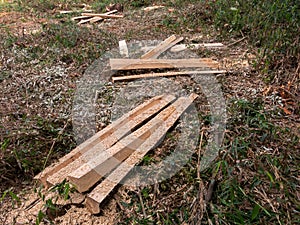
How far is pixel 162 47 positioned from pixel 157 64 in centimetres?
64

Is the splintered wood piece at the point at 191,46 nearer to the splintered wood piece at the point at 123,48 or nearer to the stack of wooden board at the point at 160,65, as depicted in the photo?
the stack of wooden board at the point at 160,65

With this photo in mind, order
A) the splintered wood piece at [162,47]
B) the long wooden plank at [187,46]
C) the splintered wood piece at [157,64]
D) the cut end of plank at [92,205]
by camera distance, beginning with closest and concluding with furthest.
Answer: the cut end of plank at [92,205] < the splintered wood piece at [157,64] < the splintered wood piece at [162,47] < the long wooden plank at [187,46]

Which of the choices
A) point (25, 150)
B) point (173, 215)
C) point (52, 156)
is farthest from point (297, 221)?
point (25, 150)

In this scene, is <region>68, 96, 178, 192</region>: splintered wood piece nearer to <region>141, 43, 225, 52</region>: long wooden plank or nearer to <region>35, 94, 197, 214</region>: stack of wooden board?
<region>35, 94, 197, 214</region>: stack of wooden board

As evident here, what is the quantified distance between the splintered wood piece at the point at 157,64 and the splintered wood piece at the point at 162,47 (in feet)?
0.90

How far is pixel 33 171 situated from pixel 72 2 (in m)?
6.75

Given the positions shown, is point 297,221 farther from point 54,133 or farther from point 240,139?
point 54,133

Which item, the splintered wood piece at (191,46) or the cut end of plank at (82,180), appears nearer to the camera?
the cut end of plank at (82,180)

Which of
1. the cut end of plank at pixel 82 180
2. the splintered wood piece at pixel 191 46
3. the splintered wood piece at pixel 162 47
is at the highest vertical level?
the cut end of plank at pixel 82 180

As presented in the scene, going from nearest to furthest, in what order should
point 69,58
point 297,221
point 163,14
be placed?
point 297,221
point 69,58
point 163,14

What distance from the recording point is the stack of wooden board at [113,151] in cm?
207

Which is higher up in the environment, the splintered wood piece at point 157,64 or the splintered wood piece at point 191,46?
the splintered wood piece at point 157,64

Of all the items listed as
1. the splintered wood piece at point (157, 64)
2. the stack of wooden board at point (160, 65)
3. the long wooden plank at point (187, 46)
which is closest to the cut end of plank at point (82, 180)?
the stack of wooden board at point (160, 65)

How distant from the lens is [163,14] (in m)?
6.19
